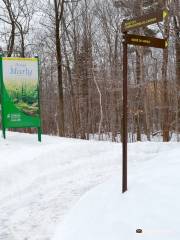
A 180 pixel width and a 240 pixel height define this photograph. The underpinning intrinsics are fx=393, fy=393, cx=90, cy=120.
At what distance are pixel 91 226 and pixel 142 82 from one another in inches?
752

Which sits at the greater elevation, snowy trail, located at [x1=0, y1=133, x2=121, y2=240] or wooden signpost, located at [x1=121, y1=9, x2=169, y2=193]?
wooden signpost, located at [x1=121, y1=9, x2=169, y2=193]

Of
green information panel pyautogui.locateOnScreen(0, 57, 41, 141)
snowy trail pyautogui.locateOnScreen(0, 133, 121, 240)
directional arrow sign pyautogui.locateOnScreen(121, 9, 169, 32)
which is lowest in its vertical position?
snowy trail pyautogui.locateOnScreen(0, 133, 121, 240)

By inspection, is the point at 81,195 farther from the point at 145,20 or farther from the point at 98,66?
the point at 98,66

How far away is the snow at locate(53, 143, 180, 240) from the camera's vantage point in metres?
4.42

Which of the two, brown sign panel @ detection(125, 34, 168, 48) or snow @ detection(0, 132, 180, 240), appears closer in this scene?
snow @ detection(0, 132, 180, 240)

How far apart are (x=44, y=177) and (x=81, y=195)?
1577mm

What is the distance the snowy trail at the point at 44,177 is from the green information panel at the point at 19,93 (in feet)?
2.02

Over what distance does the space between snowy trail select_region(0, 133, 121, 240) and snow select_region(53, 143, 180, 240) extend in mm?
337

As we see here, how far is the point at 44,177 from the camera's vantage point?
816 centimetres

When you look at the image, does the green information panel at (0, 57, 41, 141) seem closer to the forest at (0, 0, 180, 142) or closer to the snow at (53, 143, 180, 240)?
the snow at (53, 143, 180, 240)

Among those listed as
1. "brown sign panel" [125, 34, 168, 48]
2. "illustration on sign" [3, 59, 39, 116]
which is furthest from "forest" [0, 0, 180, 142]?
"brown sign panel" [125, 34, 168, 48]

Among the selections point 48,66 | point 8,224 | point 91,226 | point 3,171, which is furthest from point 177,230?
point 48,66

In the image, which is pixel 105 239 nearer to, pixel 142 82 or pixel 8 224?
pixel 8 224

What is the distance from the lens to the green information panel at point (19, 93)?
36.6ft
